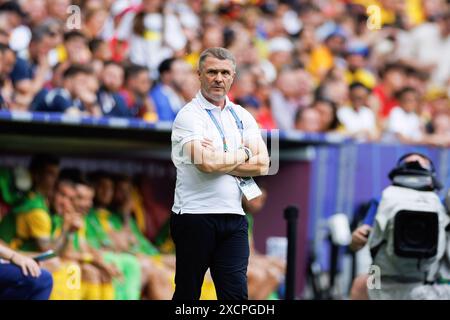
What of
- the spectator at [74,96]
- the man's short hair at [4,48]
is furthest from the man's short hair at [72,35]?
the man's short hair at [4,48]

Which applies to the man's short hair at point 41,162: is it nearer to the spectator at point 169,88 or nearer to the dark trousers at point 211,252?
the spectator at point 169,88

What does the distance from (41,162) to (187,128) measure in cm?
381

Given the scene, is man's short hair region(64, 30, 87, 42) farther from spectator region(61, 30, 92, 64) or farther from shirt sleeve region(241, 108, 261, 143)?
shirt sleeve region(241, 108, 261, 143)

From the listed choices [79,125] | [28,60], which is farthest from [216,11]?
[79,125]

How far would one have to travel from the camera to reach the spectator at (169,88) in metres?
11.6

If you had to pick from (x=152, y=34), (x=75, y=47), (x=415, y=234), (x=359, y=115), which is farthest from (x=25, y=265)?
(x=359, y=115)

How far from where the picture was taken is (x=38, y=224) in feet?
31.4

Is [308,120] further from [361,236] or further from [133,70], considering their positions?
[361,236]

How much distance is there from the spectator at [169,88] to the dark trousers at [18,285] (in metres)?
3.55

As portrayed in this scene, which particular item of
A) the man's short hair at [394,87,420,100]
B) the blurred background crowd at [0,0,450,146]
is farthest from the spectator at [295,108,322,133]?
the man's short hair at [394,87,420,100]

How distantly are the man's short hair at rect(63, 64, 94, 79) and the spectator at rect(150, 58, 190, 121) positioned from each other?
0.88 m

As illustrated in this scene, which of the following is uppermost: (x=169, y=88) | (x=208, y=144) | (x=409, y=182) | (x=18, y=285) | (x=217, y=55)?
(x=169, y=88)

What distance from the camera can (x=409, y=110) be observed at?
1479cm

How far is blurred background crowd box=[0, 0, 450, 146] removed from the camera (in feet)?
36.7
